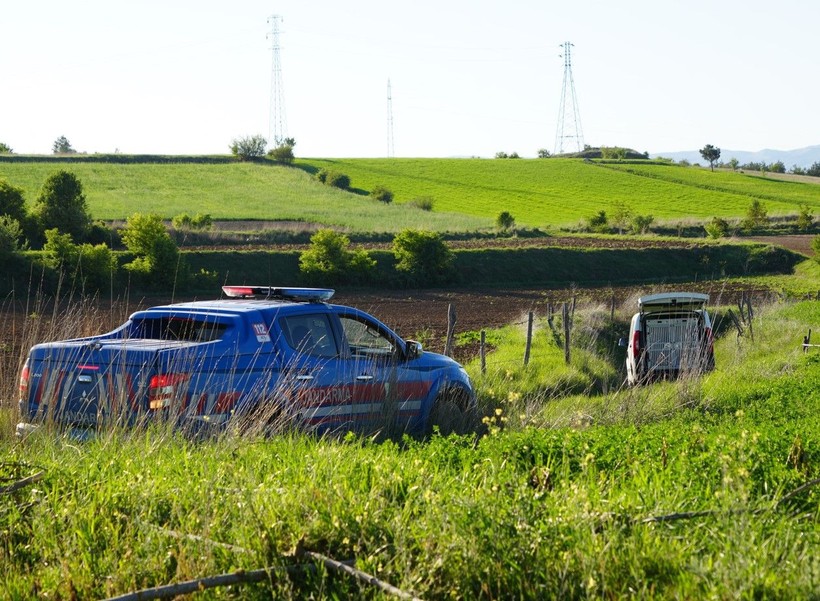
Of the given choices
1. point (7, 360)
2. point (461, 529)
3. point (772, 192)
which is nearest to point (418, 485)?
point (461, 529)

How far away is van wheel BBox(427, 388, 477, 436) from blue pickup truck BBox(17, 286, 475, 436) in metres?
0.01

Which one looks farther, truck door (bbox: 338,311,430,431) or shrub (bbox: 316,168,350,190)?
shrub (bbox: 316,168,350,190)

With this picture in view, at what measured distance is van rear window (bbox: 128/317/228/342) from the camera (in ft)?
30.6

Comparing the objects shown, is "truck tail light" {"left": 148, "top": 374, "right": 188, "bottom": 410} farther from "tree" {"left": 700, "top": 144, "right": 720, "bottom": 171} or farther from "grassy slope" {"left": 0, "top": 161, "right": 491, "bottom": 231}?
"tree" {"left": 700, "top": 144, "right": 720, "bottom": 171}

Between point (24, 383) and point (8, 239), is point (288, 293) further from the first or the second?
point (8, 239)

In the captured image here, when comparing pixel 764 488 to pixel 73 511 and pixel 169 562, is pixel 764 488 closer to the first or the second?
pixel 169 562

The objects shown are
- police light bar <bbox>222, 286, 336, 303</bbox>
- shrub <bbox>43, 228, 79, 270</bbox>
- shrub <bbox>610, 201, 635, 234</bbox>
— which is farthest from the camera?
shrub <bbox>610, 201, 635, 234</bbox>

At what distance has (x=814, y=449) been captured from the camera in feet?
23.9

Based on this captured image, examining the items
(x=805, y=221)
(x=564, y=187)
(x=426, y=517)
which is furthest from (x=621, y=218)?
(x=426, y=517)

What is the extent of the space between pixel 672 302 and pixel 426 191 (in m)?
76.0

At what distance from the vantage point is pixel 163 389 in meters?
8.27

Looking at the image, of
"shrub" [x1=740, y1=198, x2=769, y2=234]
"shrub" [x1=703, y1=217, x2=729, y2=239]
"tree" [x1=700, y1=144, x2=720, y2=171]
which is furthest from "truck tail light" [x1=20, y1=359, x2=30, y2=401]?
"tree" [x1=700, y1=144, x2=720, y2=171]

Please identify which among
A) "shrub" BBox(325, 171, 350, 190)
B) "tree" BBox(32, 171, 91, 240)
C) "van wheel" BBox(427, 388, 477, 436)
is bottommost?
"van wheel" BBox(427, 388, 477, 436)

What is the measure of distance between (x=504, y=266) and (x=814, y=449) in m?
41.5
